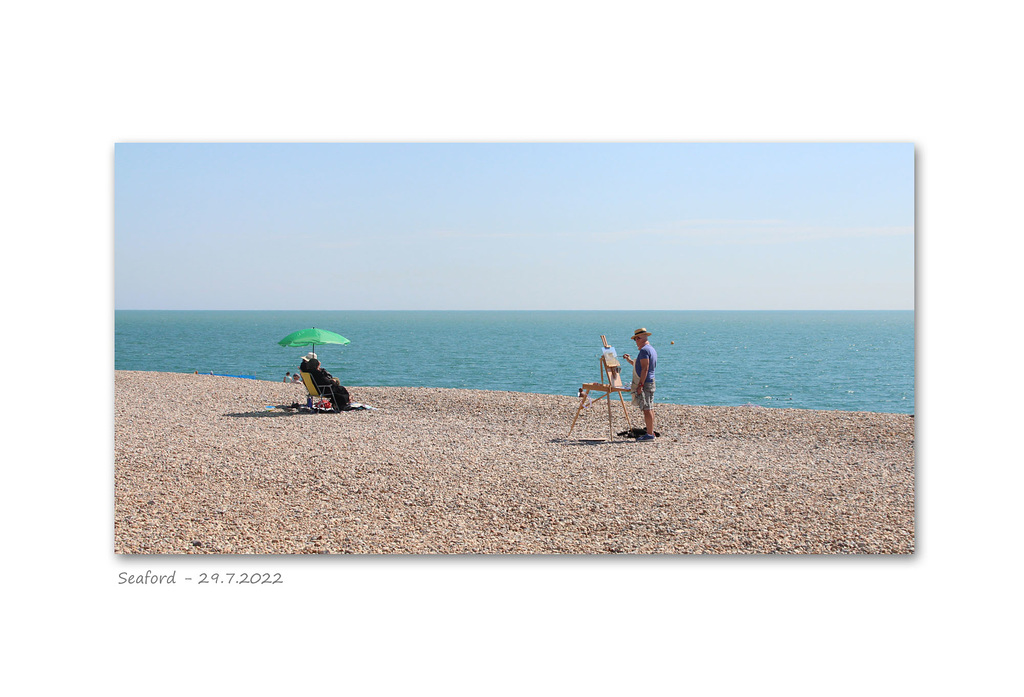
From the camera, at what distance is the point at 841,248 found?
28.8ft

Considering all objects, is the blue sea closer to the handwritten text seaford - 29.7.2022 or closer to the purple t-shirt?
the purple t-shirt

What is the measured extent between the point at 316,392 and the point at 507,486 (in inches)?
246

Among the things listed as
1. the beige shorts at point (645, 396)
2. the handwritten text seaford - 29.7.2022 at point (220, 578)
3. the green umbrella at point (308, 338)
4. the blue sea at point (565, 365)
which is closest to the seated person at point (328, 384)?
the green umbrella at point (308, 338)

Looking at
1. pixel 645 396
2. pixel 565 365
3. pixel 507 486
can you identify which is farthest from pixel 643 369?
pixel 565 365

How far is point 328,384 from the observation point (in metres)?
13.1

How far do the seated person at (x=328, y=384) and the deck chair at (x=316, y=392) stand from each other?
2cm

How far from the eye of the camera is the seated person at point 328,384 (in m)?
13.0

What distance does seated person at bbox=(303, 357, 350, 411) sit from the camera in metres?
13.0

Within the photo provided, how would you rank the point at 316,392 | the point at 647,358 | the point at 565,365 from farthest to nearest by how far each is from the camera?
the point at 565,365, the point at 316,392, the point at 647,358

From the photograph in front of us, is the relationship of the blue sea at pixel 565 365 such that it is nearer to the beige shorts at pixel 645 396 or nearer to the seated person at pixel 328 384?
the seated person at pixel 328 384

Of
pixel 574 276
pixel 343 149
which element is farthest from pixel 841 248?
pixel 343 149

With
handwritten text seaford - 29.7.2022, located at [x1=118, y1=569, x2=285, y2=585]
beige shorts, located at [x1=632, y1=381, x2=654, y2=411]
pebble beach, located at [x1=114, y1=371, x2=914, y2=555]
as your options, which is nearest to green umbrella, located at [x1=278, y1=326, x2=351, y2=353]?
pebble beach, located at [x1=114, y1=371, x2=914, y2=555]

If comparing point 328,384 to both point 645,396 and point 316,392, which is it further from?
point 645,396

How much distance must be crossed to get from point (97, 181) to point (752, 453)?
7.69 metres
